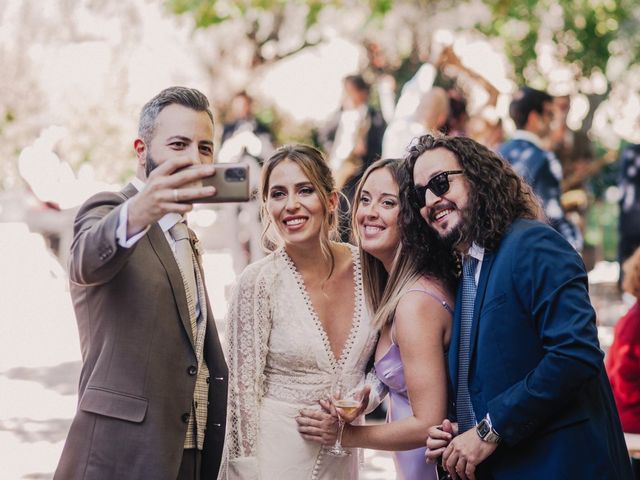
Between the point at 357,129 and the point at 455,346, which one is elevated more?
the point at 357,129

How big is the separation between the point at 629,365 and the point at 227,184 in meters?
3.22

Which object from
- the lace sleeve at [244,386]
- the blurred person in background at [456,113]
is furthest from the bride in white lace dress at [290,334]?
the blurred person in background at [456,113]

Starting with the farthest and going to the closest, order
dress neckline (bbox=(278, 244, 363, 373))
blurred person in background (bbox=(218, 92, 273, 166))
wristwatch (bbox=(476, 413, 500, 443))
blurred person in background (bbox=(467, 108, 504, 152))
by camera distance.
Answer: blurred person in background (bbox=(218, 92, 273, 166)) < blurred person in background (bbox=(467, 108, 504, 152)) < dress neckline (bbox=(278, 244, 363, 373)) < wristwatch (bbox=(476, 413, 500, 443))

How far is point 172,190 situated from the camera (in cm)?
248

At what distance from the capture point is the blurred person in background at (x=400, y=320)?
325cm

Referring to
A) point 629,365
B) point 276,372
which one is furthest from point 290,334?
point 629,365

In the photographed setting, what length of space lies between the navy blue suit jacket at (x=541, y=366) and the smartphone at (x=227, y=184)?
858 millimetres

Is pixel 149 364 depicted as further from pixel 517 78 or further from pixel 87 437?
pixel 517 78

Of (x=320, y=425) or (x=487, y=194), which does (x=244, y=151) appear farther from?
(x=487, y=194)

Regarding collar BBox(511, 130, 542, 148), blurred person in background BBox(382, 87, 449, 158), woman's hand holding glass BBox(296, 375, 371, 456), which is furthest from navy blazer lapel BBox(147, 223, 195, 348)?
collar BBox(511, 130, 542, 148)

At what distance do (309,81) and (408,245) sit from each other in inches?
622

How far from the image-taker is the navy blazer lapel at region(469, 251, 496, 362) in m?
2.93

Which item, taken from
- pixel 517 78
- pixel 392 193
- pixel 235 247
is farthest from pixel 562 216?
pixel 517 78

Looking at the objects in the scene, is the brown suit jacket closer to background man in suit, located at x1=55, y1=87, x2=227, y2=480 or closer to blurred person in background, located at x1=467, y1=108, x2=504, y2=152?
background man in suit, located at x1=55, y1=87, x2=227, y2=480
